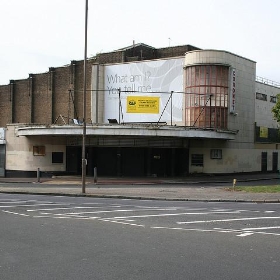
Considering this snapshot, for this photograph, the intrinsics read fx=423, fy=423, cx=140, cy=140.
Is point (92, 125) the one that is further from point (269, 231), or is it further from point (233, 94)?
point (269, 231)

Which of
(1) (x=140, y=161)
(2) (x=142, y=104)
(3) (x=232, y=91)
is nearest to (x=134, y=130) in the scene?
(1) (x=140, y=161)

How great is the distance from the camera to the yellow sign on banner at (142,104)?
41469mm

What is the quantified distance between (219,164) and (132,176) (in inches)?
320

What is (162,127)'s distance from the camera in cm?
3353

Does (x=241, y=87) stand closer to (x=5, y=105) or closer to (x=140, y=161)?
(x=140, y=161)

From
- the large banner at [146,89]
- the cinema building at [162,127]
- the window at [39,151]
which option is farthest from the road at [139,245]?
the large banner at [146,89]

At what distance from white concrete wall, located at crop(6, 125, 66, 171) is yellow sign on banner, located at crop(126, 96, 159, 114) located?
24.7 feet

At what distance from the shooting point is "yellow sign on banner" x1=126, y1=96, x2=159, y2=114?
4147 centimetres

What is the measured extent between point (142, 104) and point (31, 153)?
11665 mm

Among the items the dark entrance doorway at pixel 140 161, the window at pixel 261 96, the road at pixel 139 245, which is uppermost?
the window at pixel 261 96

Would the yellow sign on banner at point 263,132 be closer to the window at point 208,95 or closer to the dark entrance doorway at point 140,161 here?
the window at point 208,95

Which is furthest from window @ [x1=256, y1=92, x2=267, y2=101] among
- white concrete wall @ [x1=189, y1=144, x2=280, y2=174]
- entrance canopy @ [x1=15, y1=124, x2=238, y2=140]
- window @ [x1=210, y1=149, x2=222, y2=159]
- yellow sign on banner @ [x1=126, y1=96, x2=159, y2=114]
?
Result: entrance canopy @ [x1=15, y1=124, x2=238, y2=140]

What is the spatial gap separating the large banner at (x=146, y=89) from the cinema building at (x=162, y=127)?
0.10m

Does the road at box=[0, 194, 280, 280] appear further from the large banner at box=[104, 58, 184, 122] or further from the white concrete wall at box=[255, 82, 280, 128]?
the white concrete wall at box=[255, 82, 280, 128]
